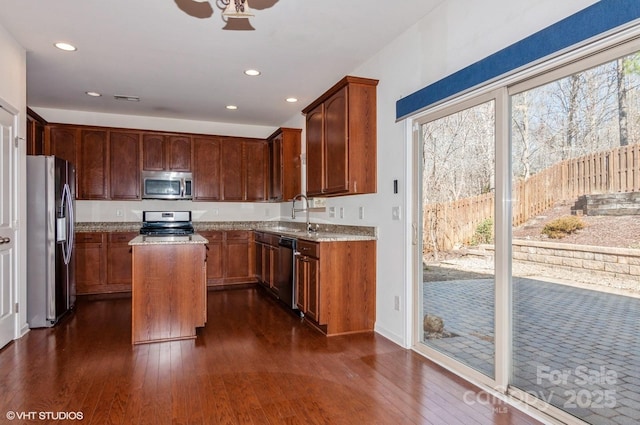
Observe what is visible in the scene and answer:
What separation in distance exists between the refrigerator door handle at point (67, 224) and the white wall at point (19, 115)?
503 mm

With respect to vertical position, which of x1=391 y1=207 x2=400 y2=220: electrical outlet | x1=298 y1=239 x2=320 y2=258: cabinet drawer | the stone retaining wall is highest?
x1=391 y1=207 x2=400 y2=220: electrical outlet

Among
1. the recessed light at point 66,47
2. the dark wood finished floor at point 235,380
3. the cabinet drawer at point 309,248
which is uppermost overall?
the recessed light at point 66,47

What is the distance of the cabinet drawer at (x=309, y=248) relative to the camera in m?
3.62

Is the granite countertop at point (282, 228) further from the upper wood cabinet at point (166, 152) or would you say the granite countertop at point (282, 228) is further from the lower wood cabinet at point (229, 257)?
the upper wood cabinet at point (166, 152)

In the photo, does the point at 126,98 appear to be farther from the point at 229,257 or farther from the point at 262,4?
the point at 262,4

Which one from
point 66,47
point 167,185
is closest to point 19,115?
point 66,47

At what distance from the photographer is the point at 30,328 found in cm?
381

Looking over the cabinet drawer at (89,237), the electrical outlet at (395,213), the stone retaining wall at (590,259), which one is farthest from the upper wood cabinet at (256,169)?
the stone retaining wall at (590,259)

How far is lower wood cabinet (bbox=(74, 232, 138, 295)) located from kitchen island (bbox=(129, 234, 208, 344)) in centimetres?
238

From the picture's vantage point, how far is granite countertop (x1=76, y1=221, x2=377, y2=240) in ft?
12.3

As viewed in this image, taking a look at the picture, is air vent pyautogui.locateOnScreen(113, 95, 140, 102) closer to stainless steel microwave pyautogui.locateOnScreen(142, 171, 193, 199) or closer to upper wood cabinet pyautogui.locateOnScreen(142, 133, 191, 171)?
upper wood cabinet pyautogui.locateOnScreen(142, 133, 191, 171)

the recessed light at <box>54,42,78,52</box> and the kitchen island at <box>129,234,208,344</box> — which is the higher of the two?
the recessed light at <box>54,42,78,52</box>

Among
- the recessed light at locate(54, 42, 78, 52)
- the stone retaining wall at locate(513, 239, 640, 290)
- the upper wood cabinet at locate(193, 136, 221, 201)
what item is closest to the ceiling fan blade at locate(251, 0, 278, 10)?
the recessed light at locate(54, 42, 78, 52)

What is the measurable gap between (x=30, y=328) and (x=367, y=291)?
331 centimetres
